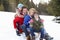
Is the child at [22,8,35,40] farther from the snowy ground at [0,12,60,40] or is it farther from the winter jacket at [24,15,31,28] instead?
the snowy ground at [0,12,60,40]

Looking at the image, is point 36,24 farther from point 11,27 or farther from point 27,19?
point 11,27

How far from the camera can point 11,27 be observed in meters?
3.31

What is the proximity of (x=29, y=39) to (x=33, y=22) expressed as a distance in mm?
303

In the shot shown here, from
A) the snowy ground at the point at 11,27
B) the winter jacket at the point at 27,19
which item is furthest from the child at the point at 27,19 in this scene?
the snowy ground at the point at 11,27

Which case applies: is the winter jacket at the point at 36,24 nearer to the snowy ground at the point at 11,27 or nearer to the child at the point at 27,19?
the child at the point at 27,19

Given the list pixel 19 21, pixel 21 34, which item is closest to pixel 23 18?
pixel 19 21

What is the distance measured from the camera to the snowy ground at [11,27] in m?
2.98

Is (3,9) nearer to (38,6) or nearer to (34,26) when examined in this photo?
(38,6)

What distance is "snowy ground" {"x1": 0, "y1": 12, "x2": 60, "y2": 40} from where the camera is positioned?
2976 mm

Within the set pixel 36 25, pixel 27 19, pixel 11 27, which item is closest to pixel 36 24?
pixel 36 25

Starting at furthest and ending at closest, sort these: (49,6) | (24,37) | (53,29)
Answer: (49,6), (53,29), (24,37)

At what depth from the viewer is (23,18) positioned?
107 inches

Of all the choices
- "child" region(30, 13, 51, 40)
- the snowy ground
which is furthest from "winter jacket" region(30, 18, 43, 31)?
the snowy ground

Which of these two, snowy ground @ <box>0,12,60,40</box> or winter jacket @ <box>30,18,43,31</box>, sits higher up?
winter jacket @ <box>30,18,43,31</box>
